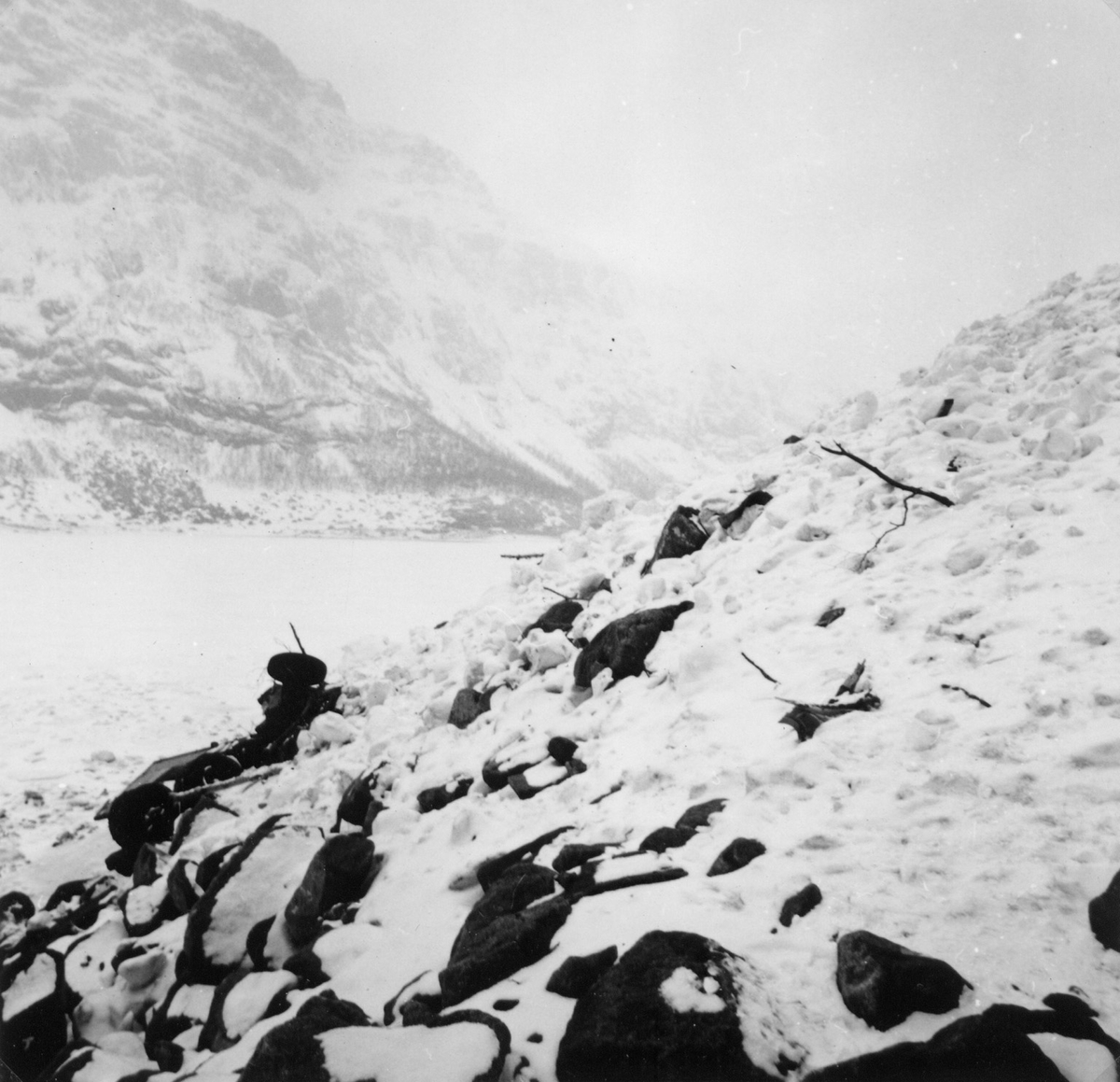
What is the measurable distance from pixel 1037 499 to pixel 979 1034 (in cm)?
320

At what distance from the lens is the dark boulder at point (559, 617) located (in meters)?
5.60

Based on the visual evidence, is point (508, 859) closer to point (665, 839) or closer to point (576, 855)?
point (576, 855)

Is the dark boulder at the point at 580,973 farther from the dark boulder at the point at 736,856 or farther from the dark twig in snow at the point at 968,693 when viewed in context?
the dark twig in snow at the point at 968,693

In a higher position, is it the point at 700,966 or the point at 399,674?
the point at 700,966

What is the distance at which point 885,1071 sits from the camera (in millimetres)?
1378

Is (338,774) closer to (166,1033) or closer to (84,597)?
(166,1033)

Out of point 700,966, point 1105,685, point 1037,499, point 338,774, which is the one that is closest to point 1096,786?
point 1105,685

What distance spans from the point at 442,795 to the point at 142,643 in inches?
358

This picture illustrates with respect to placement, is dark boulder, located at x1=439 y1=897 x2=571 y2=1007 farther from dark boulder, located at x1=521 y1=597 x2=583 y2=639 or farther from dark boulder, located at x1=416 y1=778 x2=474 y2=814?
dark boulder, located at x1=521 y1=597 x2=583 y2=639

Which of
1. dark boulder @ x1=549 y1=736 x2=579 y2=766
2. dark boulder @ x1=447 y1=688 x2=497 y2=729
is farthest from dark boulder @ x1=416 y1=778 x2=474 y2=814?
dark boulder @ x1=447 y1=688 x2=497 y2=729

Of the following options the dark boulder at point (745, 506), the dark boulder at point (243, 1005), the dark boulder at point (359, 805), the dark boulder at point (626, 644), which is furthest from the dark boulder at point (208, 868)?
the dark boulder at point (745, 506)

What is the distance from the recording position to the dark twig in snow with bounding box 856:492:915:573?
383 cm

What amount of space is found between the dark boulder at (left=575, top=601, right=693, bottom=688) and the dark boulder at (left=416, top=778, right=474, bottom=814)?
110cm

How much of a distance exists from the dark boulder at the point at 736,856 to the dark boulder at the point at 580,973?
0.50 metres
